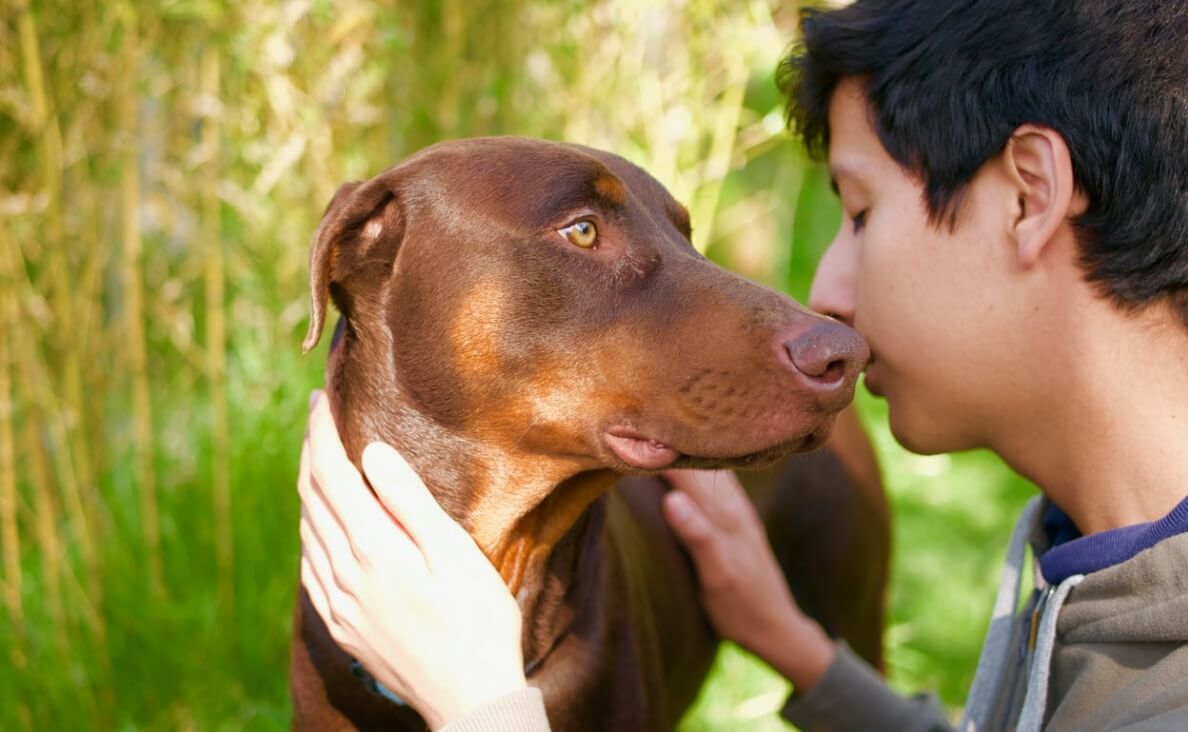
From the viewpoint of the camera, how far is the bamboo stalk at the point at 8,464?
341 centimetres

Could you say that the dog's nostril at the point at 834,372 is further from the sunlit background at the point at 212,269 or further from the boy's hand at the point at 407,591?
the sunlit background at the point at 212,269

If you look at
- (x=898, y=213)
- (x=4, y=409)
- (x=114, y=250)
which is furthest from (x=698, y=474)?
(x=114, y=250)

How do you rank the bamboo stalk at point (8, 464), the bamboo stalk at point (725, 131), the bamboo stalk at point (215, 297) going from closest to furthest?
1. the bamboo stalk at point (8, 464)
2. the bamboo stalk at point (215, 297)
3. the bamboo stalk at point (725, 131)

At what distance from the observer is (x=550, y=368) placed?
2164 mm

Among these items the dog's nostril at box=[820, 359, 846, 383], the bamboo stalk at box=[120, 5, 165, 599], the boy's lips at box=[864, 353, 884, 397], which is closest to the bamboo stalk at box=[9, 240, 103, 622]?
the bamboo stalk at box=[120, 5, 165, 599]

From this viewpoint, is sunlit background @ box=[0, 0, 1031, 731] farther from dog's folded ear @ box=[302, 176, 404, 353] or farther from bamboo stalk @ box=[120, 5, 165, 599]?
dog's folded ear @ box=[302, 176, 404, 353]

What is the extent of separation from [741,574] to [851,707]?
457mm

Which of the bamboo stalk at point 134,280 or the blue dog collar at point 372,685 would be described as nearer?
the blue dog collar at point 372,685

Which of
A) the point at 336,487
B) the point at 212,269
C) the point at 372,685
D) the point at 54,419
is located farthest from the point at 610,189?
the point at 54,419

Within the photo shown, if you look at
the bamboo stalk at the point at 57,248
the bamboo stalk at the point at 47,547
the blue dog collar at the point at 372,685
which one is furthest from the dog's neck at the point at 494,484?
the bamboo stalk at the point at 47,547

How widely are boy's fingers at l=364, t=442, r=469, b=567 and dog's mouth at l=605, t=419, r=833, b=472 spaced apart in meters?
0.34

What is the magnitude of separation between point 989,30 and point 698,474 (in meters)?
1.33

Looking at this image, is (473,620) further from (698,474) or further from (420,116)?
(420,116)

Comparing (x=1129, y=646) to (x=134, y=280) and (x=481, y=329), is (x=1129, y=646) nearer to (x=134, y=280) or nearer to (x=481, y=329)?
(x=481, y=329)
